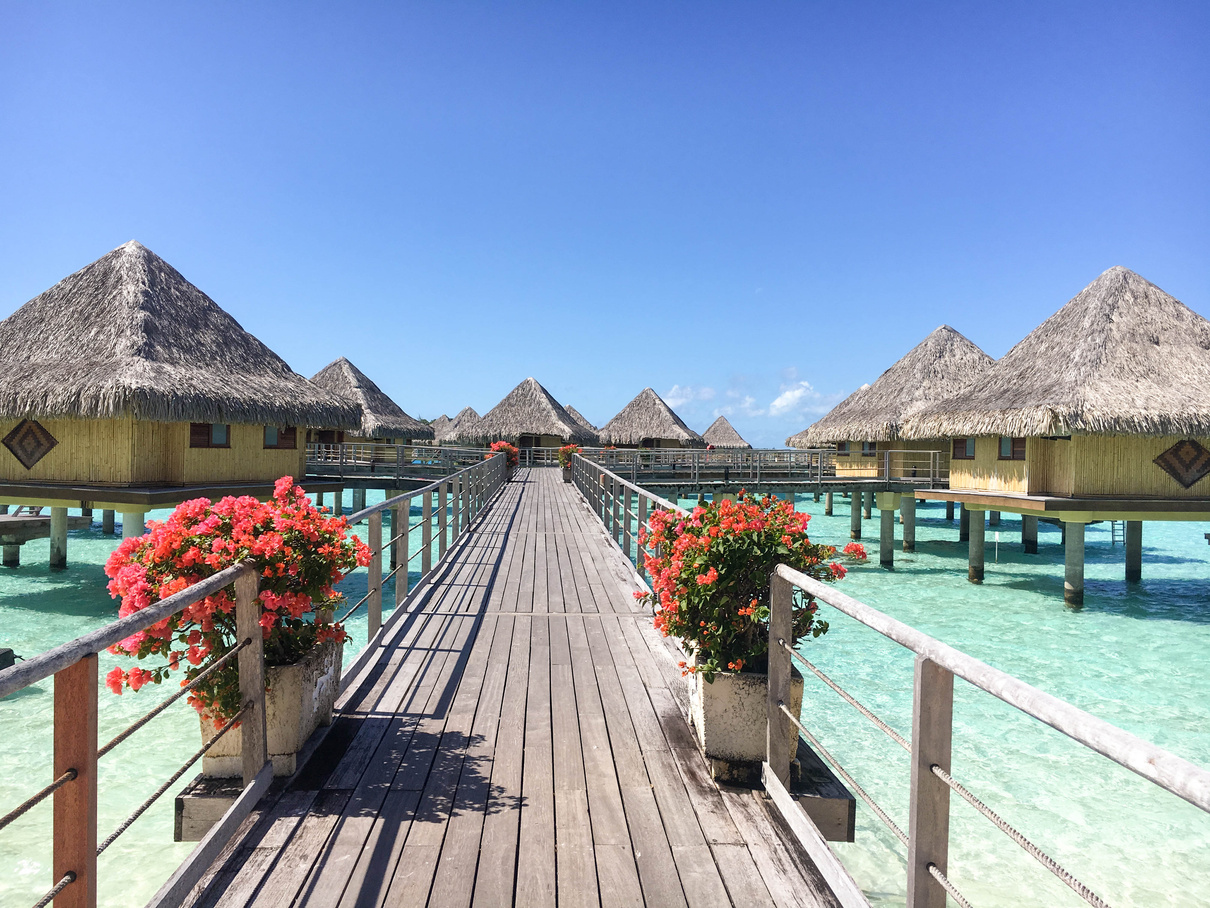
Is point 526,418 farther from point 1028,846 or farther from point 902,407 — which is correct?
point 1028,846

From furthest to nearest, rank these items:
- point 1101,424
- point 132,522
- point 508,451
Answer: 1. point 508,451
2. point 132,522
3. point 1101,424

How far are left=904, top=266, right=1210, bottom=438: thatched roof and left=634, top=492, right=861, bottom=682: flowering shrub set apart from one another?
13666mm

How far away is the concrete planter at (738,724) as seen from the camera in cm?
342

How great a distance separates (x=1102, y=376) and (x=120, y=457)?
816 inches

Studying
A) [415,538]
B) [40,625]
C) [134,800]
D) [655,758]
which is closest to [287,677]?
[655,758]

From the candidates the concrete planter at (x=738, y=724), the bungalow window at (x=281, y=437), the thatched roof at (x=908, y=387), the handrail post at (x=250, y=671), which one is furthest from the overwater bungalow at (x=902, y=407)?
the handrail post at (x=250, y=671)

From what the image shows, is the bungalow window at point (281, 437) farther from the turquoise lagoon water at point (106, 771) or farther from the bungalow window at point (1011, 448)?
the bungalow window at point (1011, 448)

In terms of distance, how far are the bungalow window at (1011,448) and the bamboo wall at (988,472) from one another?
0.35 feet

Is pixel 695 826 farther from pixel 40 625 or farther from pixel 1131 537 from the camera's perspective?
pixel 1131 537

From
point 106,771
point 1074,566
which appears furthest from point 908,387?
point 106,771

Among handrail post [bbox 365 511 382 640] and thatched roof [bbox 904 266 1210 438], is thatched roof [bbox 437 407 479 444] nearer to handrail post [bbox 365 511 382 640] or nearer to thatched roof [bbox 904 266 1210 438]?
thatched roof [bbox 904 266 1210 438]

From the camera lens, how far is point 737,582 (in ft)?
11.6

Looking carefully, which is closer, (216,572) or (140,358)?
(216,572)

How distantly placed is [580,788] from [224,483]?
15.2 meters
